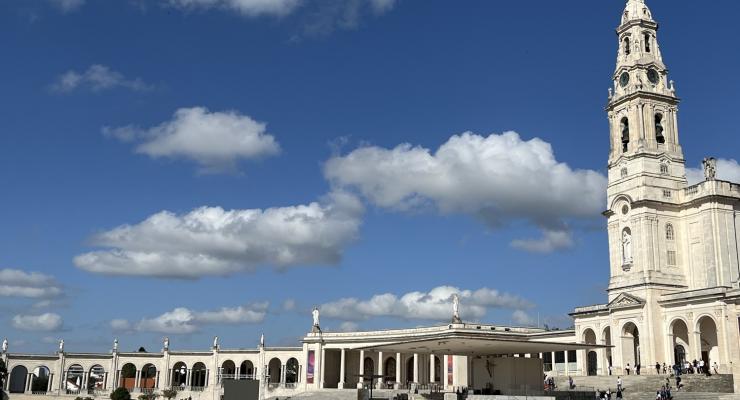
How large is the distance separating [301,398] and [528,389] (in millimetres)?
27716

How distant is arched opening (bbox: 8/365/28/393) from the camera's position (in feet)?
310

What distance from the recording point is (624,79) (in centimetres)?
7156

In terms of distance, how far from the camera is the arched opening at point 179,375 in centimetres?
10139

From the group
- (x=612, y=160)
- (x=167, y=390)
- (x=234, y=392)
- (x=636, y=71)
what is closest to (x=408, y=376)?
(x=167, y=390)

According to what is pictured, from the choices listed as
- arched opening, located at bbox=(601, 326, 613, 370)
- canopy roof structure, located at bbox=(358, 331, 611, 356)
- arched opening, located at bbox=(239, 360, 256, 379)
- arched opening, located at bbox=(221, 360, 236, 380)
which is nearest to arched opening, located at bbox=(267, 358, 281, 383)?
arched opening, located at bbox=(239, 360, 256, 379)

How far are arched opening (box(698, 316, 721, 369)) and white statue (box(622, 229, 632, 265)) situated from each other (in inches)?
315

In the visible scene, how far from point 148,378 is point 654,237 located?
72973mm

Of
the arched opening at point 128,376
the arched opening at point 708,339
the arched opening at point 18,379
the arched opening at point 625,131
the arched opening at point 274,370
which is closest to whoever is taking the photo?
the arched opening at point 708,339

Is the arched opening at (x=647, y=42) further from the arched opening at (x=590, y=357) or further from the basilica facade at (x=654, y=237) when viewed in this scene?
the arched opening at (x=590, y=357)

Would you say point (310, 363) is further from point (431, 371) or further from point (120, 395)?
point (120, 395)

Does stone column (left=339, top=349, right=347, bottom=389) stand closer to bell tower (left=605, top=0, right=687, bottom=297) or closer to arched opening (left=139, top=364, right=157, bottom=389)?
arched opening (left=139, top=364, right=157, bottom=389)

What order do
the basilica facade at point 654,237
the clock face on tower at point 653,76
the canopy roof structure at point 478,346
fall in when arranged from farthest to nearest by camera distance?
the clock face on tower at point 653,76 → the basilica facade at point 654,237 → the canopy roof structure at point 478,346

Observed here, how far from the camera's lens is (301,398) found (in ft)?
242

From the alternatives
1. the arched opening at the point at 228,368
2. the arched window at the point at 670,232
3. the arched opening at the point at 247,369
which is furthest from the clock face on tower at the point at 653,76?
the arched opening at the point at 228,368
